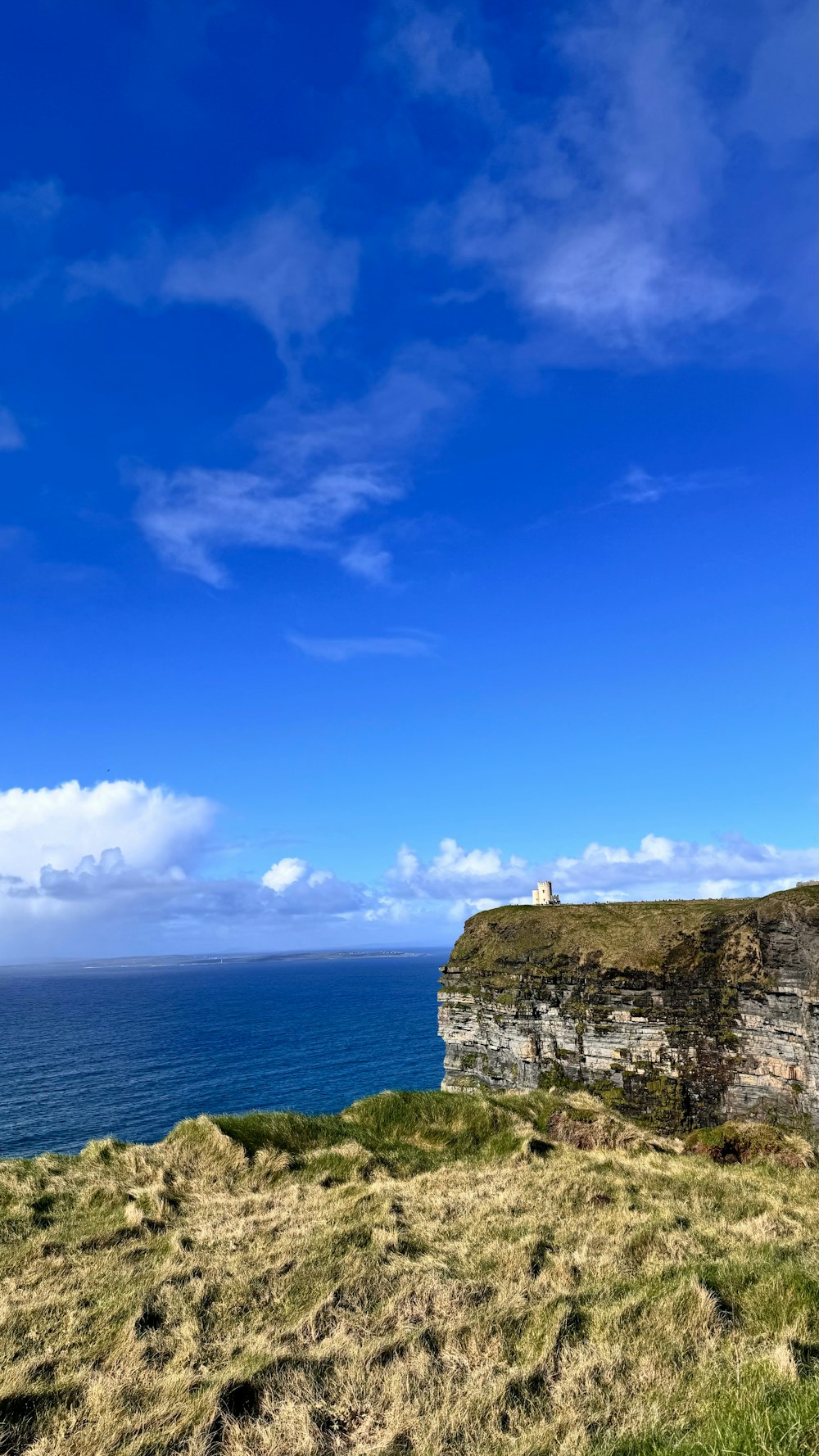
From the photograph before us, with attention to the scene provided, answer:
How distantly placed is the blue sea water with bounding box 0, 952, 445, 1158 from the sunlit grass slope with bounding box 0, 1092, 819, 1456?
131 feet

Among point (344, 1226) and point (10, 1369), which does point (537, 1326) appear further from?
point (10, 1369)

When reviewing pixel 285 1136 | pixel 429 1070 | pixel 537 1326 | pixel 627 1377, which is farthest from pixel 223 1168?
pixel 429 1070

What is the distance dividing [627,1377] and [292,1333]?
4.88 metres

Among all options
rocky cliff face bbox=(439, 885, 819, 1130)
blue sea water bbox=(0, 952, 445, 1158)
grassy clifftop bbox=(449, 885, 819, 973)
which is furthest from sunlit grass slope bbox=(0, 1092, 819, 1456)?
blue sea water bbox=(0, 952, 445, 1158)

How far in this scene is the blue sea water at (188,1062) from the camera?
2276 inches

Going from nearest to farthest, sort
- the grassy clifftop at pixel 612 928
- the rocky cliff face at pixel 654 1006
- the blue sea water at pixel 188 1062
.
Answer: the rocky cliff face at pixel 654 1006, the grassy clifftop at pixel 612 928, the blue sea water at pixel 188 1062

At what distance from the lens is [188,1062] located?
268 feet

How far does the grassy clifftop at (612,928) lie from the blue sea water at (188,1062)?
88.7 ft

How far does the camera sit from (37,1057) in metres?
86.9

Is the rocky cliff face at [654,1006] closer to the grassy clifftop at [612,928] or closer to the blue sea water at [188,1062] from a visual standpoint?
the grassy clifftop at [612,928]

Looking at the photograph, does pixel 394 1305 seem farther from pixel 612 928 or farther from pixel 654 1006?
pixel 612 928

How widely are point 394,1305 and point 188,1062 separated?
266 feet

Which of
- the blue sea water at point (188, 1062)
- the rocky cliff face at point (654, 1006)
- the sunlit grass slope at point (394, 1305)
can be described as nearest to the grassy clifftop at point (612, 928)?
the rocky cliff face at point (654, 1006)

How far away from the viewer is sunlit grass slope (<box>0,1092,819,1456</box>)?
25.4 ft
